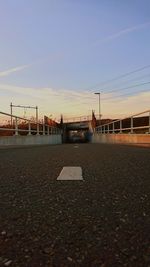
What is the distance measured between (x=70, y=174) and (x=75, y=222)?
279 cm

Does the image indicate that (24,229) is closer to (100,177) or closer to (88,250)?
(88,250)

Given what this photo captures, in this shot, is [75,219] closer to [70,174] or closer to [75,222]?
[75,222]

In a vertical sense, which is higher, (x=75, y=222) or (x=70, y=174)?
(x=70, y=174)

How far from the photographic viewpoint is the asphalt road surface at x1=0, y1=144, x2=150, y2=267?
3.04m

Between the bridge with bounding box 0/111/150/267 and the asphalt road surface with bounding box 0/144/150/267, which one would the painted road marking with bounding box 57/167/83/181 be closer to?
the bridge with bounding box 0/111/150/267

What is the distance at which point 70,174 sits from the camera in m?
6.64

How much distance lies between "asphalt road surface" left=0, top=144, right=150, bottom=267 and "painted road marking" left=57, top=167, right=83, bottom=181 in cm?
17

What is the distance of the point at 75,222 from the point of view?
3852 mm

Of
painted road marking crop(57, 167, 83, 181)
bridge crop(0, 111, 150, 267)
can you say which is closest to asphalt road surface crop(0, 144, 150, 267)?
bridge crop(0, 111, 150, 267)

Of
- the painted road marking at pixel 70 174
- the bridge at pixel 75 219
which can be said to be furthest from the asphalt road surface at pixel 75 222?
the painted road marking at pixel 70 174

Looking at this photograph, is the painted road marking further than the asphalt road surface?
Yes

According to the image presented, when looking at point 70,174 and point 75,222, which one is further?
point 70,174

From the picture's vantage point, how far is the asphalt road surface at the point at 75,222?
3037 millimetres

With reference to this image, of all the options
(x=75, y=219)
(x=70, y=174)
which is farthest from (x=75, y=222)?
(x=70, y=174)
